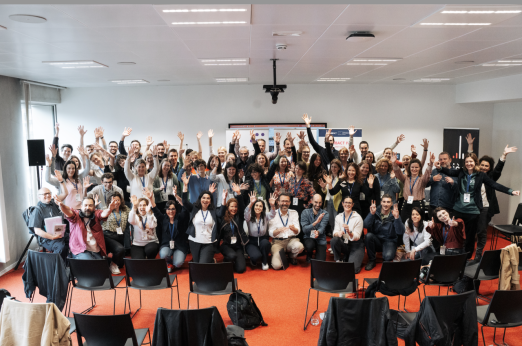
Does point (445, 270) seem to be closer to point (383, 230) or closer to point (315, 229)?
point (383, 230)

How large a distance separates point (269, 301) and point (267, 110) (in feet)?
19.2

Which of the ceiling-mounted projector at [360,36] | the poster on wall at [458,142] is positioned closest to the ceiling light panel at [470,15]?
the ceiling-mounted projector at [360,36]

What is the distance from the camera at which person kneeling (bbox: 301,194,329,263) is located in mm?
6035

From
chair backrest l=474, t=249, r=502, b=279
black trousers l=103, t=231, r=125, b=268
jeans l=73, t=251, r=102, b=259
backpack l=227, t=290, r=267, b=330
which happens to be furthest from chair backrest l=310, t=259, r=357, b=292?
black trousers l=103, t=231, r=125, b=268

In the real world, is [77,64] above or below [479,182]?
above

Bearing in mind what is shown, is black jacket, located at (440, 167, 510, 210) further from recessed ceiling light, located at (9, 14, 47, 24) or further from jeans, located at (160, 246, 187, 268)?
recessed ceiling light, located at (9, 14, 47, 24)

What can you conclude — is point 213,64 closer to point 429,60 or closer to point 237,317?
point 429,60

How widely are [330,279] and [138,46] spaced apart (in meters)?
3.64

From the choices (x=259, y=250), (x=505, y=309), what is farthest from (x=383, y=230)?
(x=505, y=309)

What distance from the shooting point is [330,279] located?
Result: 4.07 m

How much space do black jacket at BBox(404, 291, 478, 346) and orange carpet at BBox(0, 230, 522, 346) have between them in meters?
0.91

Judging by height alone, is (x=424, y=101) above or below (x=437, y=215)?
above

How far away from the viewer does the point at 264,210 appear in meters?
6.02

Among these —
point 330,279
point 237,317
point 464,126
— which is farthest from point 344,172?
point 464,126
